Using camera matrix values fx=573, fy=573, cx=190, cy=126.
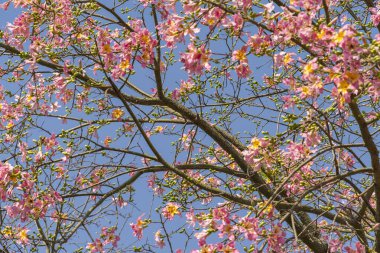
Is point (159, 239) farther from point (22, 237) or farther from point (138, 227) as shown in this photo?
point (22, 237)

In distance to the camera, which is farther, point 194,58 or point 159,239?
point 159,239

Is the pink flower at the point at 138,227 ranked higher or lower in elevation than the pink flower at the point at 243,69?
lower

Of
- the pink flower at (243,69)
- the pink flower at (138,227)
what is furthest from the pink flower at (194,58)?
the pink flower at (138,227)

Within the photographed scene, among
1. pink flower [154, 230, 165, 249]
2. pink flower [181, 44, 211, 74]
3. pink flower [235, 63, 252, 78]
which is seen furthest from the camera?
pink flower [154, 230, 165, 249]

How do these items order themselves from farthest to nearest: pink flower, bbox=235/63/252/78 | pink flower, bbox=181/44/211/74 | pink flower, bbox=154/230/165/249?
1. pink flower, bbox=154/230/165/249
2. pink flower, bbox=235/63/252/78
3. pink flower, bbox=181/44/211/74

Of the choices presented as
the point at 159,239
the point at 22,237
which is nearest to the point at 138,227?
the point at 159,239

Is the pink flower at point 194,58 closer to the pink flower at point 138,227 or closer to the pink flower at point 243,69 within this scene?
the pink flower at point 243,69

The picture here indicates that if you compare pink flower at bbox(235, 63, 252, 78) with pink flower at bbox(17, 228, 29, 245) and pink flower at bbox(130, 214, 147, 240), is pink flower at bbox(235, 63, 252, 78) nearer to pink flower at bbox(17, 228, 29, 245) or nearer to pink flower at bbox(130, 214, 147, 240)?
pink flower at bbox(130, 214, 147, 240)

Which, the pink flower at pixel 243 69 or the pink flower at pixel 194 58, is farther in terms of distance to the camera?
the pink flower at pixel 243 69

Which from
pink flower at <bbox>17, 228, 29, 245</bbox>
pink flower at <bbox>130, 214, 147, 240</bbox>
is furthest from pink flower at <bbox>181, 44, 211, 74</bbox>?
pink flower at <bbox>17, 228, 29, 245</bbox>

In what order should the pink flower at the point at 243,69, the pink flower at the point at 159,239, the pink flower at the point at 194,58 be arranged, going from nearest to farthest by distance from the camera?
the pink flower at the point at 194,58 < the pink flower at the point at 243,69 < the pink flower at the point at 159,239

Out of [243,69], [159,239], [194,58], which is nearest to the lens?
[194,58]

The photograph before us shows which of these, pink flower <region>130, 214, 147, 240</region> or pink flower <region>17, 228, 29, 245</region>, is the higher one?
pink flower <region>17, 228, 29, 245</region>

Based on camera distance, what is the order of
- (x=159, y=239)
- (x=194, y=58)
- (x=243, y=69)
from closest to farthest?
(x=194, y=58) < (x=243, y=69) < (x=159, y=239)
